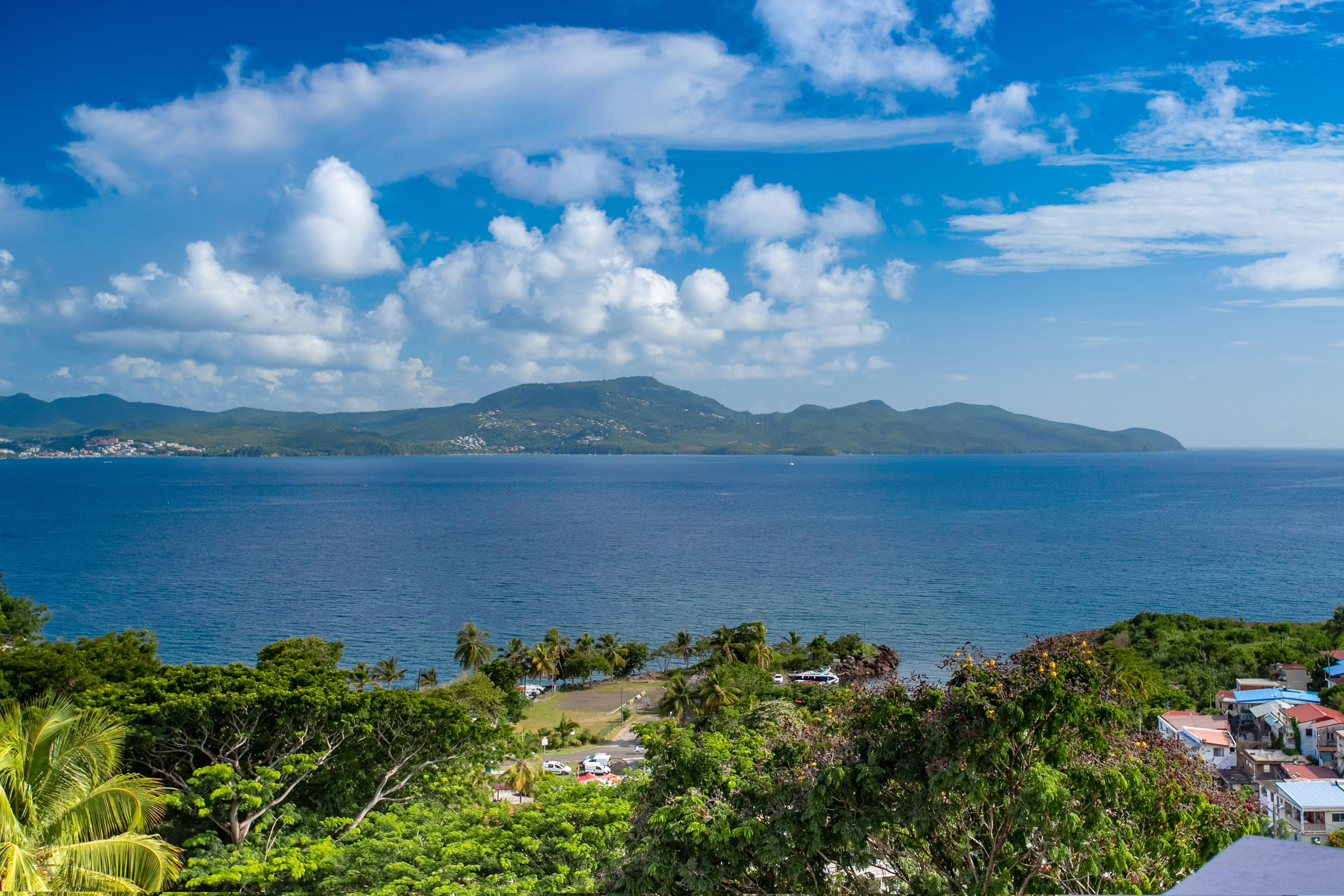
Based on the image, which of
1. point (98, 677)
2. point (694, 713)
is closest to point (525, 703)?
point (694, 713)

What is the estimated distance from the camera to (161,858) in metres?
7.14

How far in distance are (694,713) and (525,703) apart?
25.7 ft

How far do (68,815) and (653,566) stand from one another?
213ft

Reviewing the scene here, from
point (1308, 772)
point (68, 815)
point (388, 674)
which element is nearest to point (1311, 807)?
point (1308, 772)

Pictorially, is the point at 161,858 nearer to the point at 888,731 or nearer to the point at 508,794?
the point at 888,731

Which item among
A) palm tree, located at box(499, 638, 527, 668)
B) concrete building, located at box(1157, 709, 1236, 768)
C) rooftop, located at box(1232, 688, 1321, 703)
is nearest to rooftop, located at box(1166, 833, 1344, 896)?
concrete building, located at box(1157, 709, 1236, 768)

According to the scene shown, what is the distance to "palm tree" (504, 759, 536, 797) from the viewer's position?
21.5 metres

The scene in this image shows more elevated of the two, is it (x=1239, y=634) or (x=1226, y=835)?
(x=1226, y=835)

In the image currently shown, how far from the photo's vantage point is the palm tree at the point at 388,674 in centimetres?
3869

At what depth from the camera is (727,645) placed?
134ft

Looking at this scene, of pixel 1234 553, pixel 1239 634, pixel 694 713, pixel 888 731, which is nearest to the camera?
pixel 888 731

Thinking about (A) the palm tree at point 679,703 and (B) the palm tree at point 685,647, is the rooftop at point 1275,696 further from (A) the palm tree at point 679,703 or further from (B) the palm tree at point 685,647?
(B) the palm tree at point 685,647

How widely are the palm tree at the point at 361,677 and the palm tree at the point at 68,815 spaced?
26295mm

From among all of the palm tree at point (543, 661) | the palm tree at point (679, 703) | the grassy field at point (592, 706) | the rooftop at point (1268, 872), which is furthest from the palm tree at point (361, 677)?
the rooftop at point (1268, 872)
